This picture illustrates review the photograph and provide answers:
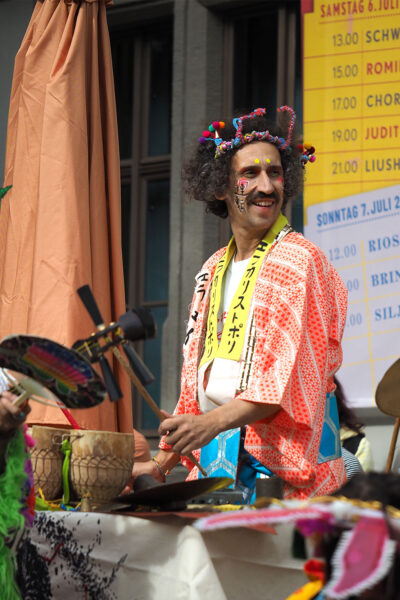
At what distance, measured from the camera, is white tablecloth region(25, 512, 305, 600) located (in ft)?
7.62

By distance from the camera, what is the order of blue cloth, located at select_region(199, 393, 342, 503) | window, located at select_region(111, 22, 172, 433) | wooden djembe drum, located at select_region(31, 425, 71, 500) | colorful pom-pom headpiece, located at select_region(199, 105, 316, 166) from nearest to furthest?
wooden djembe drum, located at select_region(31, 425, 71, 500) < blue cloth, located at select_region(199, 393, 342, 503) < colorful pom-pom headpiece, located at select_region(199, 105, 316, 166) < window, located at select_region(111, 22, 172, 433)

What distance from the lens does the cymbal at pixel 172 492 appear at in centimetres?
239

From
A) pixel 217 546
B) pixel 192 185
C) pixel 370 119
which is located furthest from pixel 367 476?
pixel 370 119

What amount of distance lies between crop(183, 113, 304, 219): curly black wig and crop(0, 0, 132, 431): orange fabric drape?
2.02 ft

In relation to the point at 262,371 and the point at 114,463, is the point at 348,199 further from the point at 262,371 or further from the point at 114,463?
the point at 114,463

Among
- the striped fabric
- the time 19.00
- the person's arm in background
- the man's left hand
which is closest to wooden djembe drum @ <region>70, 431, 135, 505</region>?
the man's left hand

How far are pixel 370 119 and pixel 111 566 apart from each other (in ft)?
9.72

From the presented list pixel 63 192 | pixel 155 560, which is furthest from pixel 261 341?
pixel 63 192

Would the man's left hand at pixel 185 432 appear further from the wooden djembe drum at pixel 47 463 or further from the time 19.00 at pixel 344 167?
the time 19.00 at pixel 344 167

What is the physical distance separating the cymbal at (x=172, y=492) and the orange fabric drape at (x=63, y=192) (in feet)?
4.24

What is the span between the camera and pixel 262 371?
2.89 metres

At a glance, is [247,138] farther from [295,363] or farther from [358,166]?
[358,166]

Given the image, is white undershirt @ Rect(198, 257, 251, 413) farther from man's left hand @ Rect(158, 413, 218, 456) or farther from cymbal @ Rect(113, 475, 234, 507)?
cymbal @ Rect(113, 475, 234, 507)

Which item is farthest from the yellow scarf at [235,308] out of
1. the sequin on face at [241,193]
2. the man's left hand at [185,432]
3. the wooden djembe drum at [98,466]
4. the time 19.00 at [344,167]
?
the time 19.00 at [344,167]
